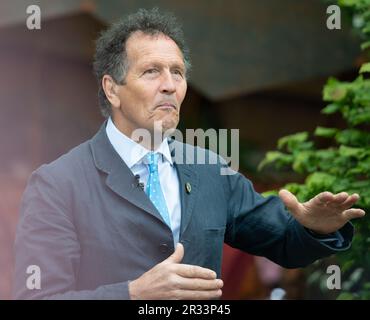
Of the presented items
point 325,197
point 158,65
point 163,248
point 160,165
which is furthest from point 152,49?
point 325,197

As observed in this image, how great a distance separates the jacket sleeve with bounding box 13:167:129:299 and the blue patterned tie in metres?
0.32

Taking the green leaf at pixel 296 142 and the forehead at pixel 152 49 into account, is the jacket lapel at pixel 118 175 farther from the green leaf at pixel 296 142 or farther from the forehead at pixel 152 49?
the green leaf at pixel 296 142

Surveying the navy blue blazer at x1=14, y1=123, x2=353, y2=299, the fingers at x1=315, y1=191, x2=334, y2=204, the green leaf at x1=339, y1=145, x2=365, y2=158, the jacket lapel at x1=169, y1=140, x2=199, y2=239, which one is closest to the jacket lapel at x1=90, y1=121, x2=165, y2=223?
the navy blue blazer at x1=14, y1=123, x2=353, y2=299

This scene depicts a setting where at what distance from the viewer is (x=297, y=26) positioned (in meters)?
9.23

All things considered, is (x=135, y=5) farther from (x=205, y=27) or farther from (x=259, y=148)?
(x=259, y=148)

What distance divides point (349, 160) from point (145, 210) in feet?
5.67

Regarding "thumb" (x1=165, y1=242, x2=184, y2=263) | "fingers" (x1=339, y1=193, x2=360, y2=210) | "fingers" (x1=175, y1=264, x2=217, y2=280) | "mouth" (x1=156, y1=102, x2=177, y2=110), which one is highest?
"mouth" (x1=156, y1=102, x2=177, y2=110)

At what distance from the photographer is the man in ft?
9.78

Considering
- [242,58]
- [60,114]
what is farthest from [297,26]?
[60,114]

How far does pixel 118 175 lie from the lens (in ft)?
10.7

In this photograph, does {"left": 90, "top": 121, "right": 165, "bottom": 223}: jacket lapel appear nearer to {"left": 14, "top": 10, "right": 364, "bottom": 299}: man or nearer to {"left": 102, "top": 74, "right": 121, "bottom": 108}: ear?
{"left": 14, "top": 10, "right": 364, "bottom": 299}: man

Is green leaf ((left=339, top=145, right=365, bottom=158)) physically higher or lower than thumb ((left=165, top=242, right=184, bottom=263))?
higher

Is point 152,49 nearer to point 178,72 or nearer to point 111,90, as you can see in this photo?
point 178,72

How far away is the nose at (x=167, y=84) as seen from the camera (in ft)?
10.7
